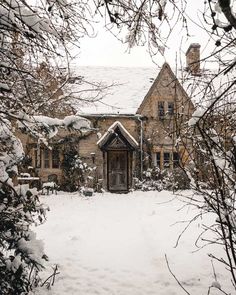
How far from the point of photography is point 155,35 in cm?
450

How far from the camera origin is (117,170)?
23797mm

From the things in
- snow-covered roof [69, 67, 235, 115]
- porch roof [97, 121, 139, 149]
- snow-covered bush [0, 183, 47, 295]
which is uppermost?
snow-covered roof [69, 67, 235, 115]

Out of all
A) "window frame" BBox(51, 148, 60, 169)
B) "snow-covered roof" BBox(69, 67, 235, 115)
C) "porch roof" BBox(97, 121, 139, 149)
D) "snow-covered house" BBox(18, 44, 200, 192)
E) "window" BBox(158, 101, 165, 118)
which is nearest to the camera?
"porch roof" BBox(97, 121, 139, 149)

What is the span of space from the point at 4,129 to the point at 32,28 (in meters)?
1.33

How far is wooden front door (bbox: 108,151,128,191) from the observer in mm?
23547

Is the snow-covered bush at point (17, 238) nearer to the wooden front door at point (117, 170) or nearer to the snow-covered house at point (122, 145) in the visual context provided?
the snow-covered house at point (122, 145)

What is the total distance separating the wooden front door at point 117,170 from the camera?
77.3 ft

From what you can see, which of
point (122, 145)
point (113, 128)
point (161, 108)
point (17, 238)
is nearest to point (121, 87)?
point (161, 108)

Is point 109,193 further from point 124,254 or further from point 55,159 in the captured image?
point 124,254

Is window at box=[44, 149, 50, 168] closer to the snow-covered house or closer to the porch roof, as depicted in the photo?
the snow-covered house

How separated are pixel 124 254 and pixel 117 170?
16016 mm

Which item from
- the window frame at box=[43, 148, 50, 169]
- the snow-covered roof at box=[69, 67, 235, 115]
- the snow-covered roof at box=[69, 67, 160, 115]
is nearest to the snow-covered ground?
the window frame at box=[43, 148, 50, 169]

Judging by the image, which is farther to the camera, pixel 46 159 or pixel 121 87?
pixel 121 87

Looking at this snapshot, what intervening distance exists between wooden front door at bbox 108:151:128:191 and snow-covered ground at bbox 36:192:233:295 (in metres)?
9.26
